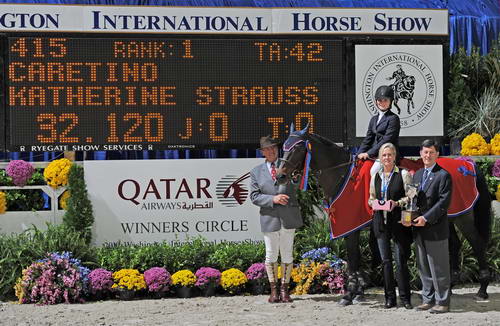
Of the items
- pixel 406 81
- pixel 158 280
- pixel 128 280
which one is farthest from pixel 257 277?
pixel 406 81

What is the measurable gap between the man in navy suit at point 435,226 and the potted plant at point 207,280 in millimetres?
2739

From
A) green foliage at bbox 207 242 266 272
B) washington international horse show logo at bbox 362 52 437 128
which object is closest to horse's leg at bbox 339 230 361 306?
green foliage at bbox 207 242 266 272

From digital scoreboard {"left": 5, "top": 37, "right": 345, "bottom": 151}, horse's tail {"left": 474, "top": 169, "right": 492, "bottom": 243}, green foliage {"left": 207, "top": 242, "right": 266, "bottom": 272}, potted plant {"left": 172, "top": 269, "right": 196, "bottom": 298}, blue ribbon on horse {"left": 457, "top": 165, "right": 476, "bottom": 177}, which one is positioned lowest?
potted plant {"left": 172, "top": 269, "right": 196, "bottom": 298}

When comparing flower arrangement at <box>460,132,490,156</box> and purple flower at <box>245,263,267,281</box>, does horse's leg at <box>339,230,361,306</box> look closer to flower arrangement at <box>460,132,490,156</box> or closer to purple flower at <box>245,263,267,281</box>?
purple flower at <box>245,263,267,281</box>

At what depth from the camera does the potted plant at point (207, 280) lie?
389 inches

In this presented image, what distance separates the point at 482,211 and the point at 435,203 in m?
1.56

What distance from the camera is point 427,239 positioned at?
8.31 m

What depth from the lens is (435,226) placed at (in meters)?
8.27

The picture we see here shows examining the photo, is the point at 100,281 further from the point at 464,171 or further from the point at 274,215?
the point at 464,171

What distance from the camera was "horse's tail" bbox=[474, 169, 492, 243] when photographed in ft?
31.2

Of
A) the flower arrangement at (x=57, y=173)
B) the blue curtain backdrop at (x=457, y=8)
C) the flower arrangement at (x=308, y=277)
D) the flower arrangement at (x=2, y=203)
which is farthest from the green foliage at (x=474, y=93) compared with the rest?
the flower arrangement at (x=2, y=203)

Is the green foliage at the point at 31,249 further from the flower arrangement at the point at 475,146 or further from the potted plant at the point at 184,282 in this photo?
the flower arrangement at the point at 475,146

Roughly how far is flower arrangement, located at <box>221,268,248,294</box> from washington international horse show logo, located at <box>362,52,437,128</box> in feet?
10.9

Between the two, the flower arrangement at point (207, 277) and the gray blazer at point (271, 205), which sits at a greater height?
the gray blazer at point (271, 205)
